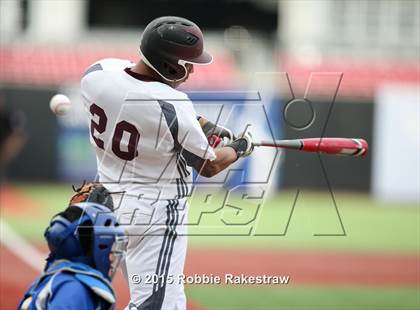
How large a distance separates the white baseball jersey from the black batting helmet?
0.39 ft

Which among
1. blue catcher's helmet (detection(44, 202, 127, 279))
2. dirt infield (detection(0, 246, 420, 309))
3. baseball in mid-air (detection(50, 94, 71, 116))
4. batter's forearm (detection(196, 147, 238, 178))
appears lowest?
blue catcher's helmet (detection(44, 202, 127, 279))

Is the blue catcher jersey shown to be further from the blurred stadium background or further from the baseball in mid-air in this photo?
the blurred stadium background

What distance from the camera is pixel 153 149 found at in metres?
5.28

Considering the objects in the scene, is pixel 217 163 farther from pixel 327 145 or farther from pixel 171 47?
pixel 327 145

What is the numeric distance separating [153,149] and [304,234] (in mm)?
10283

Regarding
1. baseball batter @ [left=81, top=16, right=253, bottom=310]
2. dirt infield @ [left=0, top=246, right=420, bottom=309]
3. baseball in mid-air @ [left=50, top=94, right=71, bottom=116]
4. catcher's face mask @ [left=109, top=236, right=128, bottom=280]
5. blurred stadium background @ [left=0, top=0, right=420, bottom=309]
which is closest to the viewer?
catcher's face mask @ [left=109, top=236, right=128, bottom=280]

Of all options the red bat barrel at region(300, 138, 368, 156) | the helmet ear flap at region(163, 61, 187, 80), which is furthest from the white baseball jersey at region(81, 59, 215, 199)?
the red bat barrel at region(300, 138, 368, 156)

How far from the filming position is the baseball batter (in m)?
5.20

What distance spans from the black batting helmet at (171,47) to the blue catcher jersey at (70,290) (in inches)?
68.3

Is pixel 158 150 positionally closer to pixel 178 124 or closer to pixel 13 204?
pixel 178 124

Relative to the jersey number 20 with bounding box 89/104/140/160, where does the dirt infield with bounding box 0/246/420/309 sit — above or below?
above

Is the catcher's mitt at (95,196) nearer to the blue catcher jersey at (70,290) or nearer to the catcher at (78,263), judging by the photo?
the catcher at (78,263)

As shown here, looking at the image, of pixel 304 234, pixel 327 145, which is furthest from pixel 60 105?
pixel 304 234

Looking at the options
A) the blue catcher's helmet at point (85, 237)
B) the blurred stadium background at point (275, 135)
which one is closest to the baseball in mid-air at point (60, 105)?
the blue catcher's helmet at point (85, 237)
